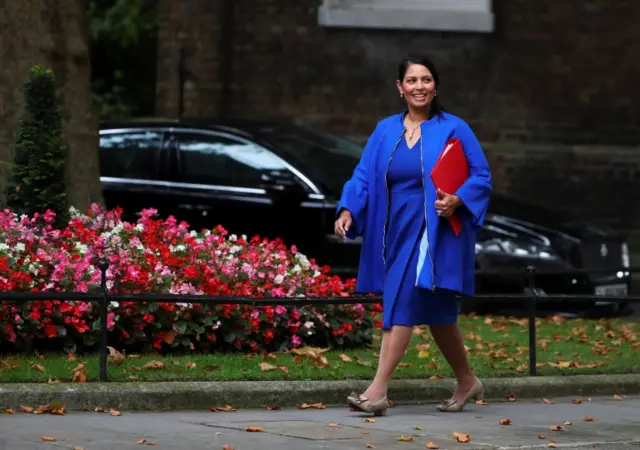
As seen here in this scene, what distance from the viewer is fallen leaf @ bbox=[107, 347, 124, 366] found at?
32.7 ft

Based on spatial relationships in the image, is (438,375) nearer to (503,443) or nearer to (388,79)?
(503,443)

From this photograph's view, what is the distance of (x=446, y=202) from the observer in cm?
893

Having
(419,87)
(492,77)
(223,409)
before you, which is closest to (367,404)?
(223,409)

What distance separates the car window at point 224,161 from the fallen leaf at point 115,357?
5.27 metres

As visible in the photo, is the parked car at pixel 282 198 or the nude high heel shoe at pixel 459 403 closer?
the nude high heel shoe at pixel 459 403

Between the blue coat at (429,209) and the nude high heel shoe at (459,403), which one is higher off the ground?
the blue coat at (429,209)

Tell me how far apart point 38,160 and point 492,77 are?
10.0 m

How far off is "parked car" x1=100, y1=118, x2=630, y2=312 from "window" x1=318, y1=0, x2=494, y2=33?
4.96 meters

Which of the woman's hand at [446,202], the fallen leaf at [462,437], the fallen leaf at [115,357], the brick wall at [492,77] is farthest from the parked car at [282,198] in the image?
the fallen leaf at [462,437]

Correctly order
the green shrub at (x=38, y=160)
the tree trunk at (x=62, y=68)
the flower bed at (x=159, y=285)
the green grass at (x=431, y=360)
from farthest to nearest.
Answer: the tree trunk at (x=62, y=68) < the green shrub at (x=38, y=160) < the flower bed at (x=159, y=285) < the green grass at (x=431, y=360)

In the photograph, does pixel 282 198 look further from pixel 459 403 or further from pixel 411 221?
pixel 411 221

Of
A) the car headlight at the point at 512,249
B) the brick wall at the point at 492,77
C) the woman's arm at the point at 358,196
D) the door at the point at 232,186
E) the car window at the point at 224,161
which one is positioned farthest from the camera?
the brick wall at the point at 492,77

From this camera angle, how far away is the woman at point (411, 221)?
9047mm

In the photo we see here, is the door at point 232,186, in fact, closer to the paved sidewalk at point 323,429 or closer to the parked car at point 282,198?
the parked car at point 282,198
